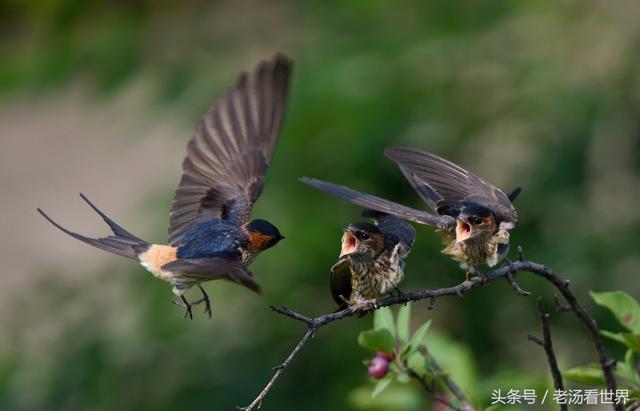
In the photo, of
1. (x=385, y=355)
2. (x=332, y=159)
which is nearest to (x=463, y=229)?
(x=385, y=355)

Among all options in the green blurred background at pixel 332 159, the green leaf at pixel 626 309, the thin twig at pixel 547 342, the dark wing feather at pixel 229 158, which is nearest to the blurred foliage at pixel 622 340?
the green leaf at pixel 626 309

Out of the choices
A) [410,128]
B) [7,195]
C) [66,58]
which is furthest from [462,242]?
[7,195]

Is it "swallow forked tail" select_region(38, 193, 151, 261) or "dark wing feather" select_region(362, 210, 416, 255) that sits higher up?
"dark wing feather" select_region(362, 210, 416, 255)

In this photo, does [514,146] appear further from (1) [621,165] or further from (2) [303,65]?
(2) [303,65]

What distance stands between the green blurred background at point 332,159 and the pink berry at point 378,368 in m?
2.07

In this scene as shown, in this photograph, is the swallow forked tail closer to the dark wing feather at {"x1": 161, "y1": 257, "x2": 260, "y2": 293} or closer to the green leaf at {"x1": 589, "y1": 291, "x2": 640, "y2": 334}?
the dark wing feather at {"x1": 161, "y1": 257, "x2": 260, "y2": 293}

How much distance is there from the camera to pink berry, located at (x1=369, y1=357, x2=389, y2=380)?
2480 mm

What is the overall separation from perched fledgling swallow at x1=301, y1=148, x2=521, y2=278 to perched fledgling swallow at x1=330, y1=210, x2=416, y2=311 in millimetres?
121

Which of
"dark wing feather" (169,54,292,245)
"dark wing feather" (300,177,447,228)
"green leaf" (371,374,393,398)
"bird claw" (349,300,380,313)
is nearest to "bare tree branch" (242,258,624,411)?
"bird claw" (349,300,380,313)

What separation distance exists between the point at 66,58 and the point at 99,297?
1.12 metres

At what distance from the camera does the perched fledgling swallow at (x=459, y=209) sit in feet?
7.53

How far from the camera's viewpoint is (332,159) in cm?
470

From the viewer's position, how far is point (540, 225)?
4.81 meters

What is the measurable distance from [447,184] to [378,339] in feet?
1.30
